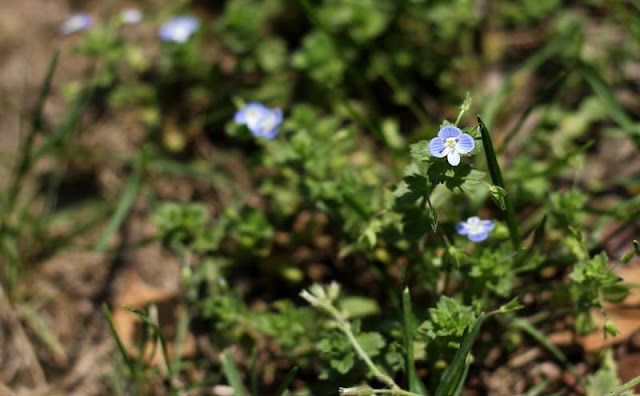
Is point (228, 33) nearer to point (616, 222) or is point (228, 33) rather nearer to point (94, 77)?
point (94, 77)

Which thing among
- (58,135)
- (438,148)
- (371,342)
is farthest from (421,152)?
(58,135)

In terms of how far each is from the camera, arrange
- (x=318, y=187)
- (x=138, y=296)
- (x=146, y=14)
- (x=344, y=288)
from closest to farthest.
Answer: (x=318, y=187), (x=344, y=288), (x=138, y=296), (x=146, y=14)

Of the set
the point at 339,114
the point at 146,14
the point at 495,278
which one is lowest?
the point at 495,278

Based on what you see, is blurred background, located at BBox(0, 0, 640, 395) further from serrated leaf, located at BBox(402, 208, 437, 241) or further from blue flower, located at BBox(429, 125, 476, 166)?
blue flower, located at BBox(429, 125, 476, 166)

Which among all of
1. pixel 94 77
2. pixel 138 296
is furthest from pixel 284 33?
pixel 138 296

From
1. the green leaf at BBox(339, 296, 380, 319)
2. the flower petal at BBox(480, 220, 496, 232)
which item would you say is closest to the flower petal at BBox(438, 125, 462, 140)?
the flower petal at BBox(480, 220, 496, 232)

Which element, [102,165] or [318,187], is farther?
[102,165]

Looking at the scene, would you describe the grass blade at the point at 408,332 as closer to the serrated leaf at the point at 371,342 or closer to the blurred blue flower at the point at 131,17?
the serrated leaf at the point at 371,342
